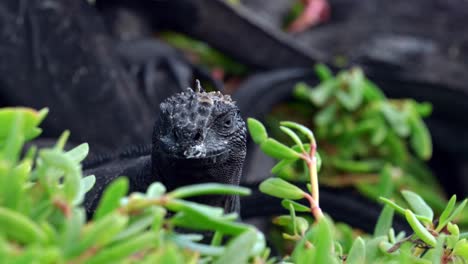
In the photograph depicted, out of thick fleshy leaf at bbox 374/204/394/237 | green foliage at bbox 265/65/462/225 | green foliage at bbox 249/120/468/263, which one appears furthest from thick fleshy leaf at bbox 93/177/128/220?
green foliage at bbox 265/65/462/225

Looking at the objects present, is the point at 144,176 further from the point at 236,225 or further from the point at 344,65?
the point at 344,65

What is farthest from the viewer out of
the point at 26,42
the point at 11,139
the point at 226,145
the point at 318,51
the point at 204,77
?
the point at 318,51

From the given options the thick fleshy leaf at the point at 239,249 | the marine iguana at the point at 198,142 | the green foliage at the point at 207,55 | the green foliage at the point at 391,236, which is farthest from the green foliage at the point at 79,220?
the green foliage at the point at 207,55

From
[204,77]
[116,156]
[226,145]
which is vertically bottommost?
[204,77]

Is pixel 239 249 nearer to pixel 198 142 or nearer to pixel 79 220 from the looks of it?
pixel 79 220

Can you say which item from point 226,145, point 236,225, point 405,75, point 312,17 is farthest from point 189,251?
point 312,17

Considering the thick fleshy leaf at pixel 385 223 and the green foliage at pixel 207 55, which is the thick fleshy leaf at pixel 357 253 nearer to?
the thick fleshy leaf at pixel 385 223

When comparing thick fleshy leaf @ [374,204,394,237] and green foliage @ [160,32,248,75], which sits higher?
thick fleshy leaf @ [374,204,394,237]

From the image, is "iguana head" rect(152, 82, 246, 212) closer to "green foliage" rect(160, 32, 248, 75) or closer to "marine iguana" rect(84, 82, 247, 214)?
"marine iguana" rect(84, 82, 247, 214)
